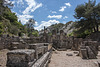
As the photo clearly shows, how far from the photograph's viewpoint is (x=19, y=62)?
263cm

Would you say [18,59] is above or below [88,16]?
below

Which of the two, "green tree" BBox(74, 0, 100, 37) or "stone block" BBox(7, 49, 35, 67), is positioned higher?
"green tree" BBox(74, 0, 100, 37)

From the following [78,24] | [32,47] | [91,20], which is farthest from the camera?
[78,24]

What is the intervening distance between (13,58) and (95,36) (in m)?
21.2

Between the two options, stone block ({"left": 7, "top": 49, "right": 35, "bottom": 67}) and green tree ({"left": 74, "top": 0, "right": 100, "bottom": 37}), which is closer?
stone block ({"left": 7, "top": 49, "right": 35, "bottom": 67})

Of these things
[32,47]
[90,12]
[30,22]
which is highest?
[30,22]

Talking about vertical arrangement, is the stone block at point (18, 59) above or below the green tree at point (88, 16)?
below

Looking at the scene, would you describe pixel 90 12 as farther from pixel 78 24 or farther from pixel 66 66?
pixel 66 66

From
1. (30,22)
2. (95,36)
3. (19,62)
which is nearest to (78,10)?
(95,36)

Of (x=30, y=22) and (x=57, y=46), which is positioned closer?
(x=57, y=46)

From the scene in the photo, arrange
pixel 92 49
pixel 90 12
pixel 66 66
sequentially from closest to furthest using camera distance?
pixel 66 66 → pixel 92 49 → pixel 90 12

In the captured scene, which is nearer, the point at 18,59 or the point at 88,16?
the point at 18,59

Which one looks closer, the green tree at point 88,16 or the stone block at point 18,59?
the stone block at point 18,59

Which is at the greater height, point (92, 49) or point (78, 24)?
point (78, 24)
